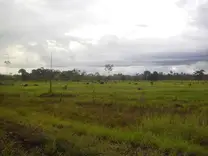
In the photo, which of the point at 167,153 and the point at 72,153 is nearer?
the point at 72,153

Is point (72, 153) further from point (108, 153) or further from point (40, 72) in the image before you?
point (40, 72)

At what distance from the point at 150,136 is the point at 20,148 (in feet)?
20.2

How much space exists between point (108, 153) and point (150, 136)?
16.0 feet

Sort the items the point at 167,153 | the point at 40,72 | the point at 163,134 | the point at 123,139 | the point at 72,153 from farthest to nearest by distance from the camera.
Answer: the point at 40,72, the point at 163,134, the point at 123,139, the point at 167,153, the point at 72,153

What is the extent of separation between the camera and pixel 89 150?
909 centimetres

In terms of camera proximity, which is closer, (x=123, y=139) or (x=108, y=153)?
(x=108, y=153)

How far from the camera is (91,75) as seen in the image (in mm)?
197750

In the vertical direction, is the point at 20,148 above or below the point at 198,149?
above

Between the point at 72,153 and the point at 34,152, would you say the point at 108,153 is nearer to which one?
the point at 72,153

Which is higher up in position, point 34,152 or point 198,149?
point 34,152

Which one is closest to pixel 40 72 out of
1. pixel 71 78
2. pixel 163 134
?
pixel 71 78

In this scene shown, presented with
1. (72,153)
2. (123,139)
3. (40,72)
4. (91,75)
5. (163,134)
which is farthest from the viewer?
(91,75)

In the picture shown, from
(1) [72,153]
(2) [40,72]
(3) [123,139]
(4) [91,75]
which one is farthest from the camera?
(4) [91,75]

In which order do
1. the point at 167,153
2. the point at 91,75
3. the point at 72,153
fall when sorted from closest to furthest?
the point at 72,153 → the point at 167,153 → the point at 91,75
